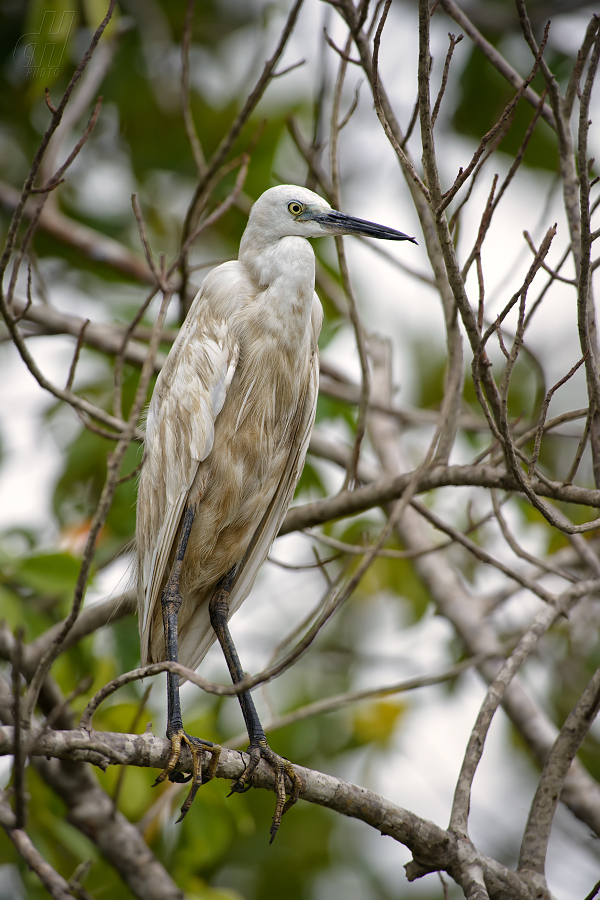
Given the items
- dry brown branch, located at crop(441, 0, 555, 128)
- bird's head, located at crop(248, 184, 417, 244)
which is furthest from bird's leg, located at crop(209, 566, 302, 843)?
dry brown branch, located at crop(441, 0, 555, 128)

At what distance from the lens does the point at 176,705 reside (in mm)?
2297

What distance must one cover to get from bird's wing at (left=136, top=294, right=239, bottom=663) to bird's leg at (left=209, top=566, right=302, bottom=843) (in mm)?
254

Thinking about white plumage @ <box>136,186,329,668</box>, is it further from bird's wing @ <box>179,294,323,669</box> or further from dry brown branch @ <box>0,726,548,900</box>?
dry brown branch @ <box>0,726,548,900</box>

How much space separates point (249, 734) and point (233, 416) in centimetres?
99

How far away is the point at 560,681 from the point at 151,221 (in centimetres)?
384

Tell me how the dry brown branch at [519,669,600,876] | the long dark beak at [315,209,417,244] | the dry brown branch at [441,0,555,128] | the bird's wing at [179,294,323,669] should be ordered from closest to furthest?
the dry brown branch at [519,669,600,876]
the dry brown branch at [441,0,555,128]
the long dark beak at [315,209,417,244]
the bird's wing at [179,294,323,669]

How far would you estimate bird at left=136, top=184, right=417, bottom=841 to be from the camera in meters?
2.57

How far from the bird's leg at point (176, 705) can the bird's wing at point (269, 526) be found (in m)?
0.20

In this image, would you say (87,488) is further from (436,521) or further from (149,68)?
(149,68)

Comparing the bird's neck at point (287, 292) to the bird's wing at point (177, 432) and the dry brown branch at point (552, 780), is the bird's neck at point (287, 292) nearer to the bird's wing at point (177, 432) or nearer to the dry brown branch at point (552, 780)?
the bird's wing at point (177, 432)

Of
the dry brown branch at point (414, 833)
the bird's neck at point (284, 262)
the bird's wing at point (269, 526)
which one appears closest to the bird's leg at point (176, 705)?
the dry brown branch at point (414, 833)

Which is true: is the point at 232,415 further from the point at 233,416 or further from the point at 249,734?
the point at 249,734

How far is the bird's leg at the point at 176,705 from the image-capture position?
80.6 inches

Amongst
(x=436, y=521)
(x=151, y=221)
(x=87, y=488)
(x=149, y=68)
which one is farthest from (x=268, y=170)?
(x=436, y=521)
